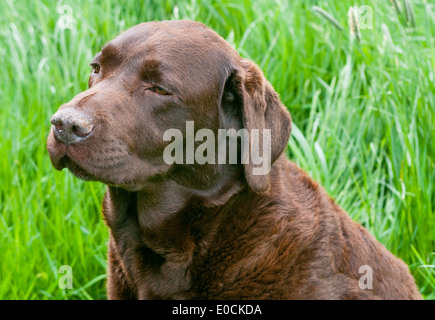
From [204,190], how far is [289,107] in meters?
2.22

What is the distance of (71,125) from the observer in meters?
2.84

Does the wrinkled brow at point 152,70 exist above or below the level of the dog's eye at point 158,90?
above

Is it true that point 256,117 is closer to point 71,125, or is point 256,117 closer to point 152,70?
point 152,70

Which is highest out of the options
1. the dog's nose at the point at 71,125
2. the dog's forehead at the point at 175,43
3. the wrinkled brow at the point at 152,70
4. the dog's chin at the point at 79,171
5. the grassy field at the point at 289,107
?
the dog's forehead at the point at 175,43

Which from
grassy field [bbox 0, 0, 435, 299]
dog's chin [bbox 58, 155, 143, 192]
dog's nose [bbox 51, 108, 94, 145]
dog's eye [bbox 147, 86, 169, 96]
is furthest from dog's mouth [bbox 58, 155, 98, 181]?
grassy field [bbox 0, 0, 435, 299]

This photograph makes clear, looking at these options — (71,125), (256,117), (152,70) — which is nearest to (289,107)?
(256,117)

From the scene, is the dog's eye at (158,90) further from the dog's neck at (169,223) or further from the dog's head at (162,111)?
the dog's neck at (169,223)

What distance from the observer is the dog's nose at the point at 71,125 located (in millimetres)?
2824

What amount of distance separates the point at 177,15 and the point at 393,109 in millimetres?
2053

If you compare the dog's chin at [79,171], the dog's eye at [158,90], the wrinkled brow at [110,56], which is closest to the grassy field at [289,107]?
the dog's chin at [79,171]
